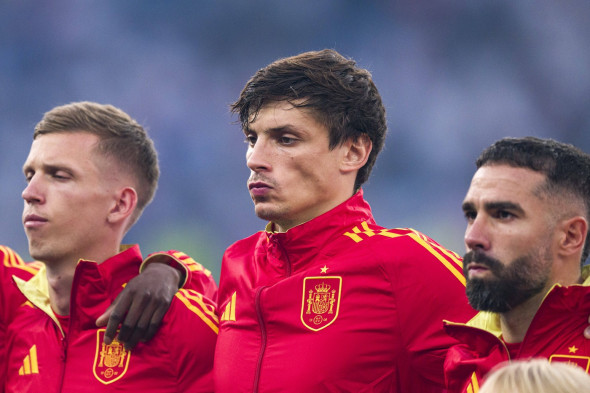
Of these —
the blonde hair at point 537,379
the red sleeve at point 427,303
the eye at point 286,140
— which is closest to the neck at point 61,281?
the eye at point 286,140

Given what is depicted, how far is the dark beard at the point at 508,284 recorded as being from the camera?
7.37 feet

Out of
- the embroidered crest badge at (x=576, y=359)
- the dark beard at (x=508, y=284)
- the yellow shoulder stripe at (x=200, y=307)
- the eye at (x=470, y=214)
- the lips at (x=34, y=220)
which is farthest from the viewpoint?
the lips at (x=34, y=220)

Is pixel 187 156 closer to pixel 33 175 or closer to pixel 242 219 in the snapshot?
pixel 242 219

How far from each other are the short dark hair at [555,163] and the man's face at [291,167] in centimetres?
62

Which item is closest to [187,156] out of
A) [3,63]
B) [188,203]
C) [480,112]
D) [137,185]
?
[188,203]

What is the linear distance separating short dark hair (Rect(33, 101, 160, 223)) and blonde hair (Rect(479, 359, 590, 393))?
6.93 ft

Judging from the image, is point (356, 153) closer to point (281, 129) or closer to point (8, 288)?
point (281, 129)

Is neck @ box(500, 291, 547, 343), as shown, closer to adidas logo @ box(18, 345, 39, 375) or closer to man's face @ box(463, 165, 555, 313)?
man's face @ box(463, 165, 555, 313)

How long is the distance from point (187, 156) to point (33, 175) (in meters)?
5.16

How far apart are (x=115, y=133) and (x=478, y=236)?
169cm

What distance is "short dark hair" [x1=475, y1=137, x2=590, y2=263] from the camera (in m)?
2.31

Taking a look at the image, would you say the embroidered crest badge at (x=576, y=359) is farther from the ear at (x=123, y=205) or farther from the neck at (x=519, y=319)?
the ear at (x=123, y=205)

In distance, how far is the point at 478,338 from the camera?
91.7 inches

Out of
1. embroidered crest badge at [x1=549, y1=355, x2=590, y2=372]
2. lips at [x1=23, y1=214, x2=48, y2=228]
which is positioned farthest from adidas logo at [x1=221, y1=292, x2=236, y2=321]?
embroidered crest badge at [x1=549, y1=355, x2=590, y2=372]
